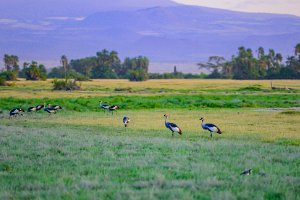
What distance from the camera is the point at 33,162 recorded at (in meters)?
15.9

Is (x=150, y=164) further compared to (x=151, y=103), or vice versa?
(x=151, y=103)

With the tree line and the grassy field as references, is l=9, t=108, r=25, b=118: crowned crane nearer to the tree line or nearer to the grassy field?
the grassy field

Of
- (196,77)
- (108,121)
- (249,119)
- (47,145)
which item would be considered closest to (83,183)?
(47,145)

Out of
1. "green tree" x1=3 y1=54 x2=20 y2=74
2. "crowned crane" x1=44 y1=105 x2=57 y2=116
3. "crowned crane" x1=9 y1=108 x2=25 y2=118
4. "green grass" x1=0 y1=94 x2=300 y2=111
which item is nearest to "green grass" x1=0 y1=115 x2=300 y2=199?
"crowned crane" x1=9 y1=108 x2=25 y2=118

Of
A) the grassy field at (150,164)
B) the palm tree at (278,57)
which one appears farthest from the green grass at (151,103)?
the palm tree at (278,57)

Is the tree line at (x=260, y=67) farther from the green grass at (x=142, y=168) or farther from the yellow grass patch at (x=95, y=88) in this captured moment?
the green grass at (x=142, y=168)

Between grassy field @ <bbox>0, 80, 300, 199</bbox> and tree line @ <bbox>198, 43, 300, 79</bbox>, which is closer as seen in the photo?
grassy field @ <bbox>0, 80, 300, 199</bbox>

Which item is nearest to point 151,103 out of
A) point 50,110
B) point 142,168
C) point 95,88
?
point 50,110

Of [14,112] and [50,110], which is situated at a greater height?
[14,112]

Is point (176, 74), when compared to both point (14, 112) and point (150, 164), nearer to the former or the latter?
point (14, 112)

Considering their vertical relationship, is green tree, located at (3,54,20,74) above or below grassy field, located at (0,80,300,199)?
above

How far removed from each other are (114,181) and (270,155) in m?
6.47

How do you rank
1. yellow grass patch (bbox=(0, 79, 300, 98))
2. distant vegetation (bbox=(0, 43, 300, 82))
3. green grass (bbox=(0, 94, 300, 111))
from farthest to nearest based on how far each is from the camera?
1. distant vegetation (bbox=(0, 43, 300, 82))
2. yellow grass patch (bbox=(0, 79, 300, 98))
3. green grass (bbox=(0, 94, 300, 111))

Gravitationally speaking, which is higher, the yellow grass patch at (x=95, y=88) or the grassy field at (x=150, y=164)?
the grassy field at (x=150, y=164)
